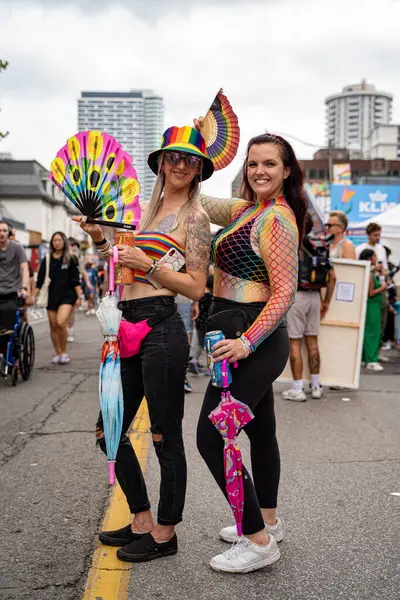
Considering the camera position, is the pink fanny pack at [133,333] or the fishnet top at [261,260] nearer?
the fishnet top at [261,260]

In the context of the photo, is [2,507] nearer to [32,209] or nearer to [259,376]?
[259,376]

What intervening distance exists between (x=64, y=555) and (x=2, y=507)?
2.96 feet

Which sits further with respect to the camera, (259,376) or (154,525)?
(154,525)

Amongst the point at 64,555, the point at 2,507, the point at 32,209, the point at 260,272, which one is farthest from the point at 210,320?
the point at 32,209

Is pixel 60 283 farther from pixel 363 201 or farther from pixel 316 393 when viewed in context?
pixel 363 201

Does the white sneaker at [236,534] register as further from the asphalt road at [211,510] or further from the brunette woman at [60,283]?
the brunette woman at [60,283]

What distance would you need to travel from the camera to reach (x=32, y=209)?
287 ft

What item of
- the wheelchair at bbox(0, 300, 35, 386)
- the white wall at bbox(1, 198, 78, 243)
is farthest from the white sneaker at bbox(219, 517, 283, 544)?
the white wall at bbox(1, 198, 78, 243)

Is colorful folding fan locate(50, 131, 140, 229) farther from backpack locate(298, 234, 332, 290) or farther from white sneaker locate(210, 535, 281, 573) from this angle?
backpack locate(298, 234, 332, 290)

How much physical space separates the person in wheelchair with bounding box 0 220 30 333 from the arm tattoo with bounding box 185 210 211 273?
5999mm

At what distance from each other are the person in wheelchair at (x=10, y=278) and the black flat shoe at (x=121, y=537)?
5617mm

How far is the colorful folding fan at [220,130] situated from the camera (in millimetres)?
3609

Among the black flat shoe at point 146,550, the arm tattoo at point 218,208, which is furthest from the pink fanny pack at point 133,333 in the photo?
the black flat shoe at point 146,550

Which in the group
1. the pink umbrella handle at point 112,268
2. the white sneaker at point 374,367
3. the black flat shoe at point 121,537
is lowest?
the white sneaker at point 374,367
